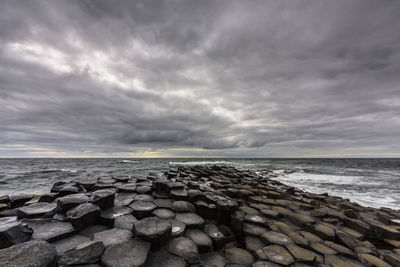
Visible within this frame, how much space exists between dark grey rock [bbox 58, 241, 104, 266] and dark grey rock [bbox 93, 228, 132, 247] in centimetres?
23

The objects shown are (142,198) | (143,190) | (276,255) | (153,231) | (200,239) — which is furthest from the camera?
(143,190)

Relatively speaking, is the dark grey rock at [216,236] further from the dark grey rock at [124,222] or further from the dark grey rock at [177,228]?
the dark grey rock at [124,222]

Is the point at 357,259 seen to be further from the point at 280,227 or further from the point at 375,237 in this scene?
the point at 375,237

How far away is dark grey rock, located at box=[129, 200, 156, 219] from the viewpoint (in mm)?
3457

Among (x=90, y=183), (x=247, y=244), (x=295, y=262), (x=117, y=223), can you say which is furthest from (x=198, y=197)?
(x=90, y=183)

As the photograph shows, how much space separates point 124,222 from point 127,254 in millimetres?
1069

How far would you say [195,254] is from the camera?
2.42 meters

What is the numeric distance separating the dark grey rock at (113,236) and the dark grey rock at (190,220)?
1.08 meters

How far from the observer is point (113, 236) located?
2.47m

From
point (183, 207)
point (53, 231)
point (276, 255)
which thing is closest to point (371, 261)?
point (276, 255)

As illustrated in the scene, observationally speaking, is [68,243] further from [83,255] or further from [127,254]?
[127,254]

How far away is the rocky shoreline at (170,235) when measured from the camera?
6.55 feet

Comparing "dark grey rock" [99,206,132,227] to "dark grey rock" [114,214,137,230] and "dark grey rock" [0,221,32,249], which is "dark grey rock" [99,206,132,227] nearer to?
"dark grey rock" [114,214,137,230]

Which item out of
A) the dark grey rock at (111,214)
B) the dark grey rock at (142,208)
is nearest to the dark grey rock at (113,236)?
the dark grey rock at (111,214)
